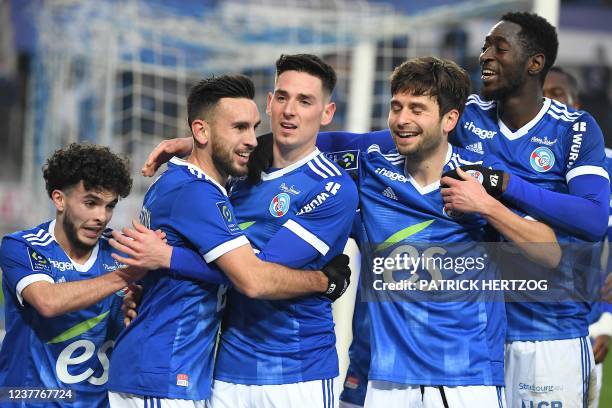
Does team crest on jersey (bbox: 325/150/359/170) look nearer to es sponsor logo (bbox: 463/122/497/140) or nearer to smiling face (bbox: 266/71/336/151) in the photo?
smiling face (bbox: 266/71/336/151)

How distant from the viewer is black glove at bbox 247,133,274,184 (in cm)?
402

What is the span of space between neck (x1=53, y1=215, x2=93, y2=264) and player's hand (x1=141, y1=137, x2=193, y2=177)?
455 millimetres

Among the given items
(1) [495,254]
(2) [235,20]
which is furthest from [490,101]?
(2) [235,20]

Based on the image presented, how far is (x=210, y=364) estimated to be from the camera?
12.6 ft

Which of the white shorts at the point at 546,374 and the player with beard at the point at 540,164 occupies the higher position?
the player with beard at the point at 540,164

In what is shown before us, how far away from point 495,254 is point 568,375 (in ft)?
2.96

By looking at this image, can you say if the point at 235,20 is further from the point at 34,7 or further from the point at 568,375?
the point at 568,375

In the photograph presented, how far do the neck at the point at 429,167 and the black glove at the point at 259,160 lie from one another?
24.5 inches

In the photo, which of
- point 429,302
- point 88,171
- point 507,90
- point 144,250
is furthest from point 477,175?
point 88,171

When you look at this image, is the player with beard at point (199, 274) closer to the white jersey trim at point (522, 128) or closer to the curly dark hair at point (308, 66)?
the curly dark hair at point (308, 66)

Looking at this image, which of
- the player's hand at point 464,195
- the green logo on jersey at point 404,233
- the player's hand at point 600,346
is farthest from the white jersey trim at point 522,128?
the player's hand at point 600,346

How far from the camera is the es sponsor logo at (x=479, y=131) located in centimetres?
436

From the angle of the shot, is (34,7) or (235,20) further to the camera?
(34,7)

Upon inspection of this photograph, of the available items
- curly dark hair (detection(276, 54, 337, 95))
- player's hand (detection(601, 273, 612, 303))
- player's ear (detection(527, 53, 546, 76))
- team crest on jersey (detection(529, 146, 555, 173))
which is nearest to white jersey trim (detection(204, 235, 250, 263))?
curly dark hair (detection(276, 54, 337, 95))
